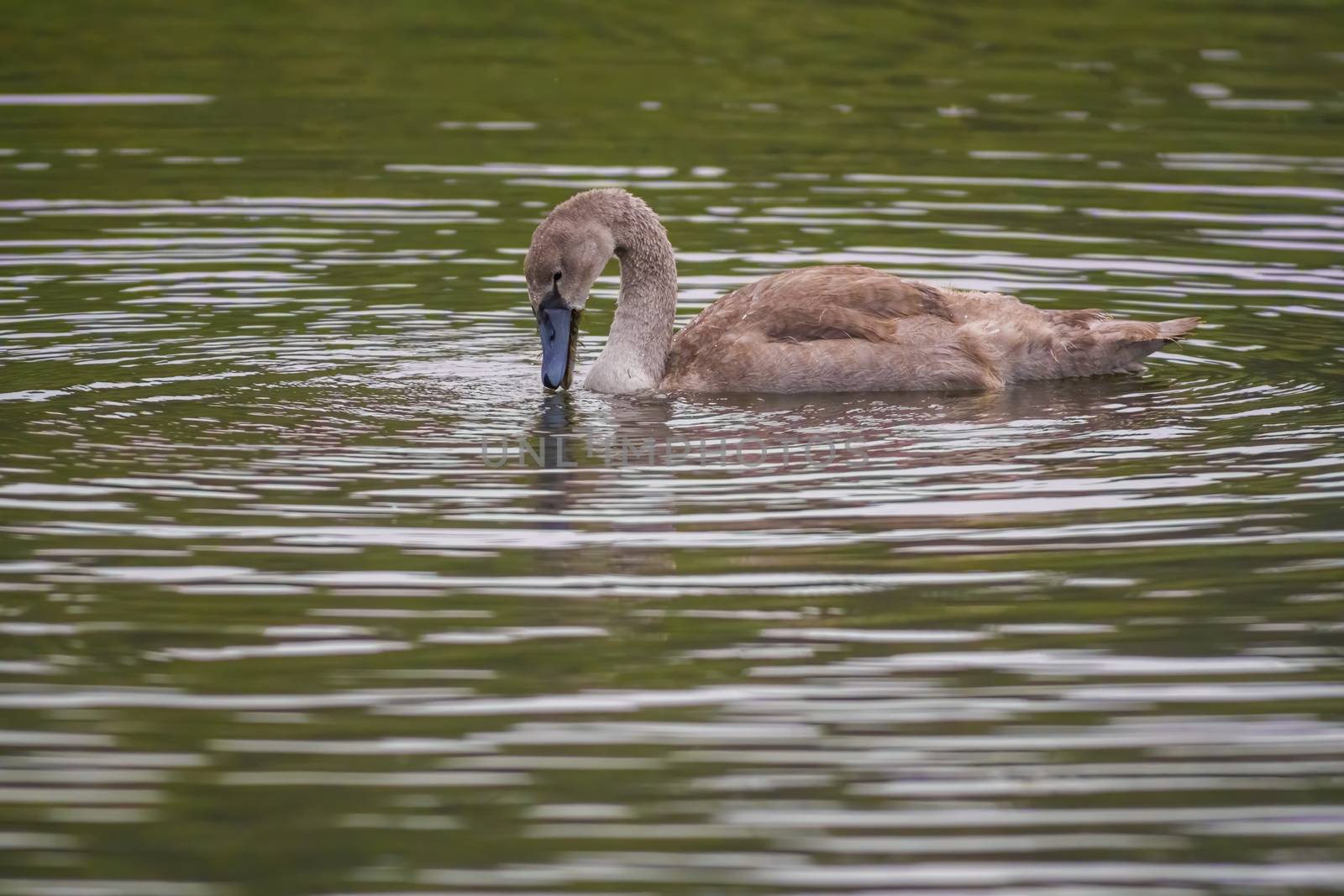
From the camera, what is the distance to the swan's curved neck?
10.4 meters

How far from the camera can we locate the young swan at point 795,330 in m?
10.2

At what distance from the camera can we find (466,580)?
275 inches

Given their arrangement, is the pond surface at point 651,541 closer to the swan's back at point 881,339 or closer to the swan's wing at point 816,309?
the swan's back at point 881,339

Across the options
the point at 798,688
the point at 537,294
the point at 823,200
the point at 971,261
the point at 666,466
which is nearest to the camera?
the point at 798,688

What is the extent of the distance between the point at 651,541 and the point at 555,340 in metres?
2.91

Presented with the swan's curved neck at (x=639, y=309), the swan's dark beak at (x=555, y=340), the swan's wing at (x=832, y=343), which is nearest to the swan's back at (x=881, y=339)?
the swan's wing at (x=832, y=343)

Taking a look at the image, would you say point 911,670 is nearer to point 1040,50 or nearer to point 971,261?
point 971,261

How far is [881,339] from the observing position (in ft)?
33.8

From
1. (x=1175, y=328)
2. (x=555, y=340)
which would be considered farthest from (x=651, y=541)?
(x=1175, y=328)

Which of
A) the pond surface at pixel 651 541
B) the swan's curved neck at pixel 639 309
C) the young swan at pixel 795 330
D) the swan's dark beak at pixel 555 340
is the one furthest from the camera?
the swan's curved neck at pixel 639 309

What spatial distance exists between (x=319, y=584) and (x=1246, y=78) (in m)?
13.4

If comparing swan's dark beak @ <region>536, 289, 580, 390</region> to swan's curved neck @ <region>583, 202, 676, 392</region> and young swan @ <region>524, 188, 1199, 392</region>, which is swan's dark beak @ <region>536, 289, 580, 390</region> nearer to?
young swan @ <region>524, 188, 1199, 392</region>

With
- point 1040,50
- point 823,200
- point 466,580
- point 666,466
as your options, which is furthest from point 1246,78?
point 466,580

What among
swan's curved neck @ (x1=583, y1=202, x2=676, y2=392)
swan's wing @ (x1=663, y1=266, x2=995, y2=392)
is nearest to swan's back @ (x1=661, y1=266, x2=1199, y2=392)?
swan's wing @ (x1=663, y1=266, x2=995, y2=392)
